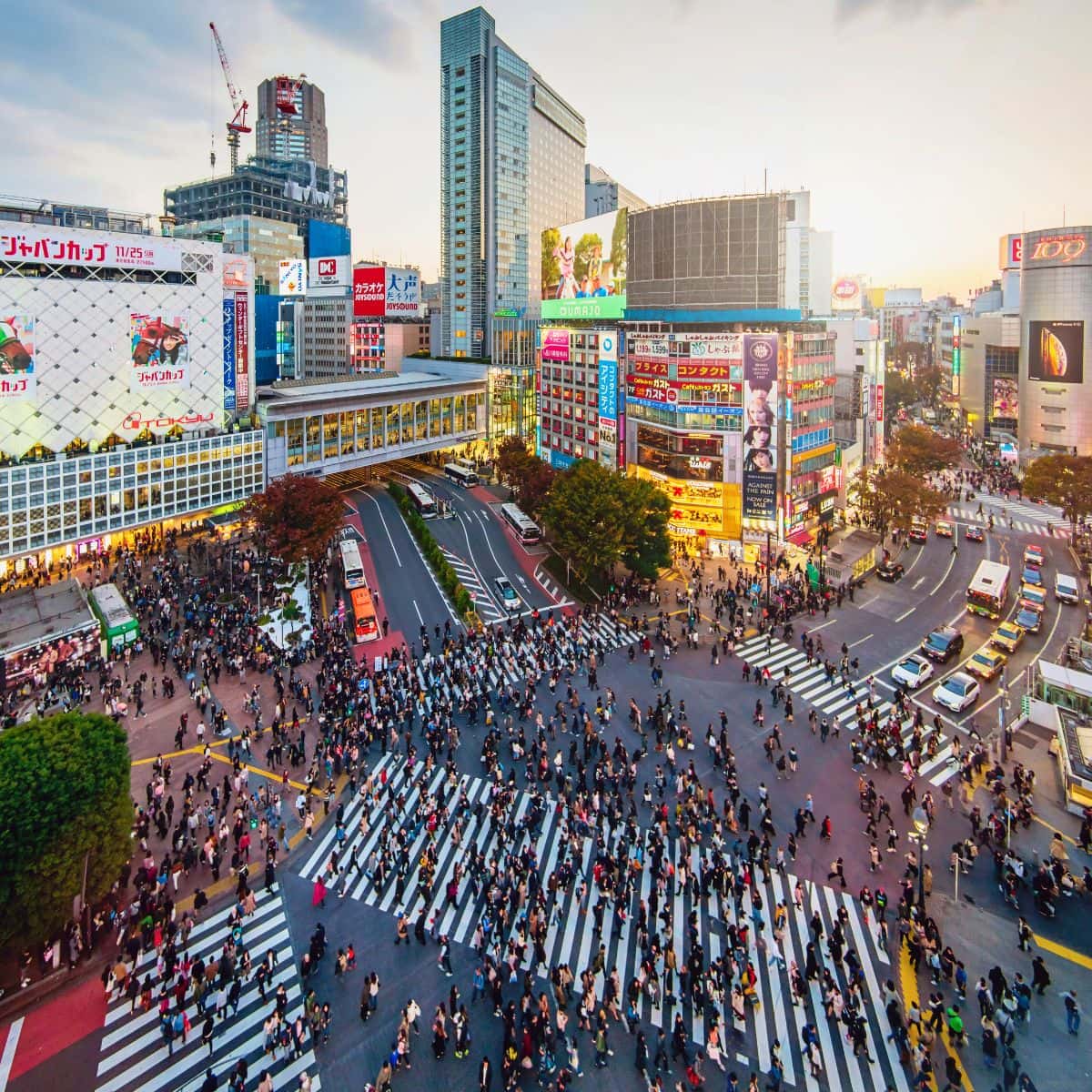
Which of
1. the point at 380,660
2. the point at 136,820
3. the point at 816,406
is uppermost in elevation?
the point at 816,406

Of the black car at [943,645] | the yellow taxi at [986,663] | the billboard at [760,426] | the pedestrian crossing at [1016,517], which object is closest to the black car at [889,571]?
the billboard at [760,426]

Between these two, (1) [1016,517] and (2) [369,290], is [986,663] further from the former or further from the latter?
(2) [369,290]

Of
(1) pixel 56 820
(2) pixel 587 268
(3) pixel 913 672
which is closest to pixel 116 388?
(1) pixel 56 820

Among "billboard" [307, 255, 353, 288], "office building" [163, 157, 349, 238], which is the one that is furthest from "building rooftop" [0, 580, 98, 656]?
"office building" [163, 157, 349, 238]

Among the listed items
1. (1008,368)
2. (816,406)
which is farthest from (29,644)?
(1008,368)

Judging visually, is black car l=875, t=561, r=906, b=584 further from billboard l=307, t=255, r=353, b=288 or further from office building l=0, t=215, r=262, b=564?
billboard l=307, t=255, r=353, b=288

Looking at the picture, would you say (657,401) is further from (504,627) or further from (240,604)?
(240,604)

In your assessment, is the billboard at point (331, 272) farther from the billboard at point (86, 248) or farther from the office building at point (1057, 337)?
the office building at point (1057, 337)

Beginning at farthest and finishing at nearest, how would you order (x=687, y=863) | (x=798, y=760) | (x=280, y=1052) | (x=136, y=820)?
(x=798, y=760)
(x=136, y=820)
(x=687, y=863)
(x=280, y=1052)
